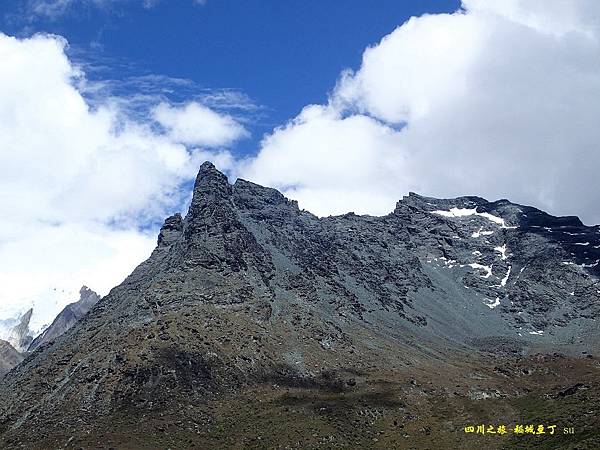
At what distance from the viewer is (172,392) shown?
154375 mm

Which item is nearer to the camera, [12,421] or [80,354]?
[12,421]

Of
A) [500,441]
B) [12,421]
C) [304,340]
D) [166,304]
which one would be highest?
[166,304]

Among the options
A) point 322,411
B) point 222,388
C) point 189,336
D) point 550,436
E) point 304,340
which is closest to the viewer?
point 550,436

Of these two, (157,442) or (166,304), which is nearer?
(157,442)

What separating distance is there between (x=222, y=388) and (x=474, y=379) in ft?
248

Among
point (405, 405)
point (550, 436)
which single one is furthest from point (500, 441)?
point (405, 405)

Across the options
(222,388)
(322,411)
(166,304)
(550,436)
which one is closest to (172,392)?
(222,388)

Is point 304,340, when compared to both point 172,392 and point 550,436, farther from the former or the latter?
point 550,436

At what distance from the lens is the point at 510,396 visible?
171 m

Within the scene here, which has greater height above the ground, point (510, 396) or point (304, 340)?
point (304, 340)

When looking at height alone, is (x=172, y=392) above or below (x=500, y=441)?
above

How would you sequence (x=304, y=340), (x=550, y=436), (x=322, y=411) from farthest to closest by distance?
1. (x=304, y=340)
2. (x=322, y=411)
3. (x=550, y=436)

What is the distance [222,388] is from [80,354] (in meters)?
48.9

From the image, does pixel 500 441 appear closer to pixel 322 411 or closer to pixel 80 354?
pixel 322 411
